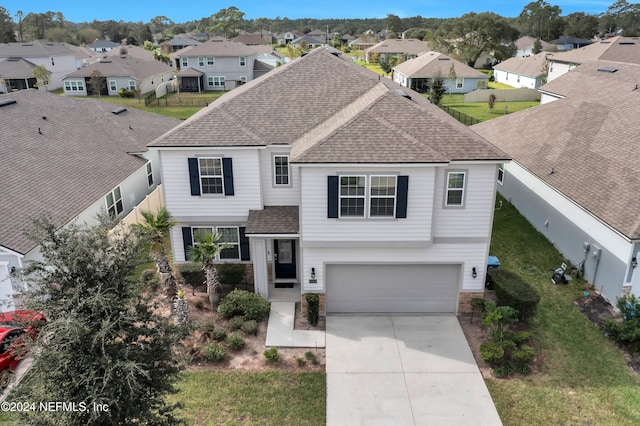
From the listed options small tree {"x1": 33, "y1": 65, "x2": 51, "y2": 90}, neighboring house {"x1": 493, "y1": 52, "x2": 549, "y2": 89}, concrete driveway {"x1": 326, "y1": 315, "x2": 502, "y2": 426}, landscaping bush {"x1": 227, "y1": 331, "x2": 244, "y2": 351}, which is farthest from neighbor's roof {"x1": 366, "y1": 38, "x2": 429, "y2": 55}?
landscaping bush {"x1": 227, "y1": 331, "x2": 244, "y2": 351}

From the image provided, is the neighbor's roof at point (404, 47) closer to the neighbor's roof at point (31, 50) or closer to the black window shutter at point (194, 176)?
the neighbor's roof at point (31, 50)

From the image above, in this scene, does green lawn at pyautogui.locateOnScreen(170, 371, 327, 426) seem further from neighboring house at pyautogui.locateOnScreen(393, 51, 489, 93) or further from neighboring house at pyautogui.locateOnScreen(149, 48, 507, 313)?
neighboring house at pyautogui.locateOnScreen(393, 51, 489, 93)

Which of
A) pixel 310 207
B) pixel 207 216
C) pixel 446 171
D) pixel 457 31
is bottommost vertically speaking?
pixel 207 216

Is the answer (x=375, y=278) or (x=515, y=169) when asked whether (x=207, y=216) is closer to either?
(x=375, y=278)

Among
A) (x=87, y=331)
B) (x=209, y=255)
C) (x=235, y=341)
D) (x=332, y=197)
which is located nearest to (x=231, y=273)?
(x=209, y=255)

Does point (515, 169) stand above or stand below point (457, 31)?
below

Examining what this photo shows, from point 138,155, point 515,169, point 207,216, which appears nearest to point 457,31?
point 515,169
